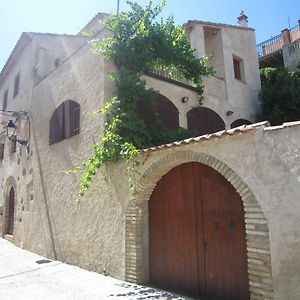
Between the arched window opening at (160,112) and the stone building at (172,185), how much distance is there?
0.34 ft

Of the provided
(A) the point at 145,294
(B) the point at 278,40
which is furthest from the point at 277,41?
(A) the point at 145,294

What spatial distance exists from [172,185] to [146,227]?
3.62 ft

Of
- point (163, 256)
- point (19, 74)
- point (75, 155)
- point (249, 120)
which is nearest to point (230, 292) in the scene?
point (163, 256)

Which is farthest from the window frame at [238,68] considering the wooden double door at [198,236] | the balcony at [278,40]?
the balcony at [278,40]

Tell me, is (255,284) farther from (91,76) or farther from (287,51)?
(287,51)

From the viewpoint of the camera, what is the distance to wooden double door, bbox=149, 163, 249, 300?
4992 mm

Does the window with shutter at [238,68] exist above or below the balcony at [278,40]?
below

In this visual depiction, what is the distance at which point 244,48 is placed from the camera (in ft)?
43.7

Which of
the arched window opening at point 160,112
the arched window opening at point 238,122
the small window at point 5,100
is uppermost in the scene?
the small window at point 5,100

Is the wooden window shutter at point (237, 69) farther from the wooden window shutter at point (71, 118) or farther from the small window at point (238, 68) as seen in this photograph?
the wooden window shutter at point (71, 118)

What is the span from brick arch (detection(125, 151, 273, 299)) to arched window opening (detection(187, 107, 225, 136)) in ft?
12.8

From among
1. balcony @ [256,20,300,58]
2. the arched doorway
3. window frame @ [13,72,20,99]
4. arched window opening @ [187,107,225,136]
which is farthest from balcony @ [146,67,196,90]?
balcony @ [256,20,300,58]

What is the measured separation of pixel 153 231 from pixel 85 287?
172cm

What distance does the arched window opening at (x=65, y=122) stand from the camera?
8.75 metres
